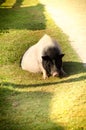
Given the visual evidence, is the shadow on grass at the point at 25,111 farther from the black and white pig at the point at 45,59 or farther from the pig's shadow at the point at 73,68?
the pig's shadow at the point at 73,68

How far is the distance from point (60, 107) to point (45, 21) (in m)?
10.6

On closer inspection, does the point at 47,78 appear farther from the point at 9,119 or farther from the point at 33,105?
the point at 9,119

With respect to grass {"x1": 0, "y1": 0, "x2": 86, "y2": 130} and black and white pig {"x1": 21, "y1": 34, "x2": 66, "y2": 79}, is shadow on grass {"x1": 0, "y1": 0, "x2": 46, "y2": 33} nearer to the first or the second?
grass {"x1": 0, "y1": 0, "x2": 86, "y2": 130}

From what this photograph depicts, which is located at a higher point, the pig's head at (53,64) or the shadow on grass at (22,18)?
the pig's head at (53,64)

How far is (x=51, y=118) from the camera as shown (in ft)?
30.6

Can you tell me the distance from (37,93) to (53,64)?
1.59 m

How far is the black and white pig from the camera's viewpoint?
12.0 m

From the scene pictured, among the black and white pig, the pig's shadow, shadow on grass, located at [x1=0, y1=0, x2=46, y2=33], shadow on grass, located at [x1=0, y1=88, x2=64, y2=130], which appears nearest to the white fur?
the black and white pig

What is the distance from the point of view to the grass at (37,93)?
9164 millimetres

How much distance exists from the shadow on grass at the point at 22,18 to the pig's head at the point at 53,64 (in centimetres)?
632

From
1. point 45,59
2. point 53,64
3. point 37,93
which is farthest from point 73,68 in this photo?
point 37,93

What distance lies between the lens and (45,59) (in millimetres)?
12117

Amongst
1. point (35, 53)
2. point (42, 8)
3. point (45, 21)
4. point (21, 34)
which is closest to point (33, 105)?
point (35, 53)

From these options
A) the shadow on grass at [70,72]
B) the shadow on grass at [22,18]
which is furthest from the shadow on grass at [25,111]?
the shadow on grass at [22,18]
